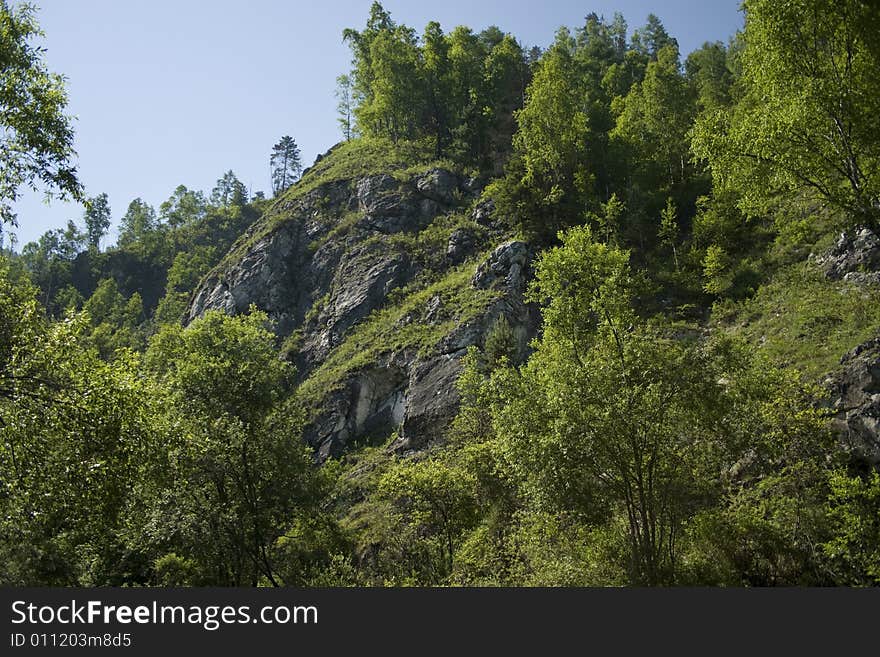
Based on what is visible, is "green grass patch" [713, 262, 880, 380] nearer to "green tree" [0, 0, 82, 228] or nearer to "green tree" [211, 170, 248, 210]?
"green tree" [0, 0, 82, 228]

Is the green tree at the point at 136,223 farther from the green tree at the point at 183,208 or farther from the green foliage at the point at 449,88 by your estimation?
the green foliage at the point at 449,88

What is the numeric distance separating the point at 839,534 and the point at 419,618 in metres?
9.75

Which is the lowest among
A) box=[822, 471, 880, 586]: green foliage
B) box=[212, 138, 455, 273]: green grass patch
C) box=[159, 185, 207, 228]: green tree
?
box=[822, 471, 880, 586]: green foliage

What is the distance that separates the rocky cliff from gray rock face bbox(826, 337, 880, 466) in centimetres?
1784

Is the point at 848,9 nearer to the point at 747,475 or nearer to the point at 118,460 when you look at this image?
the point at 747,475

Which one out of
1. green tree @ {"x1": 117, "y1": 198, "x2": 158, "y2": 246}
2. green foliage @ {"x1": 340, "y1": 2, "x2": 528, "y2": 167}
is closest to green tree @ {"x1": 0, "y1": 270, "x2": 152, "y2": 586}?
green foliage @ {"x1": 340, "y1": 2, "x2": 528, "y2": 167}

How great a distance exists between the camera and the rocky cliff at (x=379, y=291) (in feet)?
111

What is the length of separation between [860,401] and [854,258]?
13814mm

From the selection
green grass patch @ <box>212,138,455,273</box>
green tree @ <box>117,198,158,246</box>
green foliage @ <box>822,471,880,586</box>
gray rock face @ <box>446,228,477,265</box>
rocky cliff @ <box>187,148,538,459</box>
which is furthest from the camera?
→ green tree @ <box>117,198,158,246</box>

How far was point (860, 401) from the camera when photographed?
15.2 metres

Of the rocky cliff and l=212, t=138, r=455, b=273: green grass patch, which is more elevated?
l=212, t=138, r=455, b=273: green grass patch

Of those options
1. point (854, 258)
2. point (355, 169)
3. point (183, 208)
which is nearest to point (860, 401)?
point (854, 258)

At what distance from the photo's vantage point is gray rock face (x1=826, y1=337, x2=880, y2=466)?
1441 cm

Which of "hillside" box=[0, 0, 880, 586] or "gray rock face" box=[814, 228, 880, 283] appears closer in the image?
"hillside" box=[0, 0, 880, 586]
